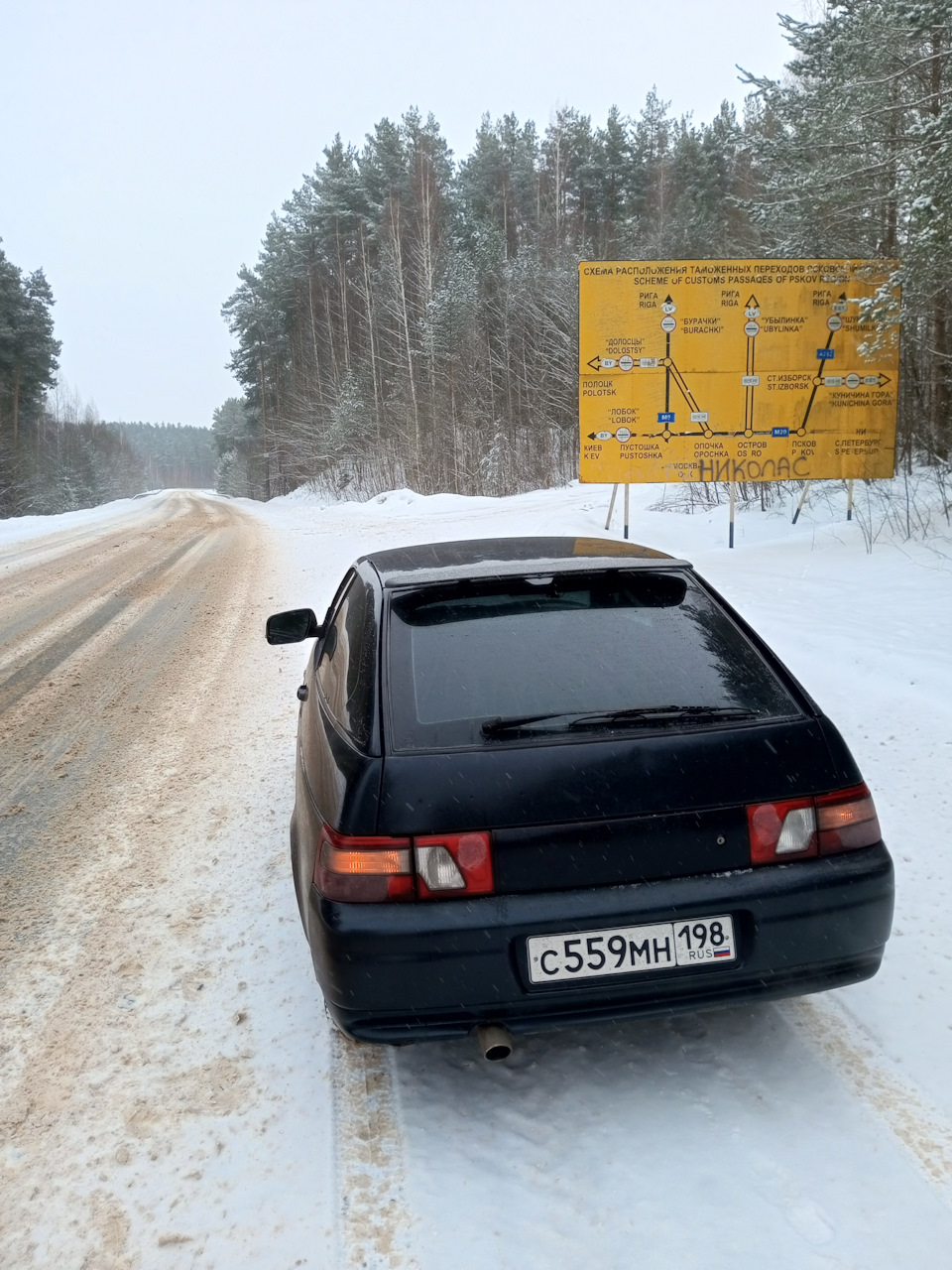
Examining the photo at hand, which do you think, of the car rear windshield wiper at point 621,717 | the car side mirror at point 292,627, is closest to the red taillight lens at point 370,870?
the car rear windshield wiper at point 621,717

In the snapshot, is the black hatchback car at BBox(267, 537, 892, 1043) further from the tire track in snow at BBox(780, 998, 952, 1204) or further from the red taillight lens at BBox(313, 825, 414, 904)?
the tire track in snow at BBox(780, 998, 952, 1204)

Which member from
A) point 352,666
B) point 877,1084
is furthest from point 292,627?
point 877,1084

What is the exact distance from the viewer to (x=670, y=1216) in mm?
2037

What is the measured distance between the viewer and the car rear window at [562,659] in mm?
2443

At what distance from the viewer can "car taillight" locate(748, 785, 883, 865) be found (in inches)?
93.1

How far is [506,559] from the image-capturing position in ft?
10.4

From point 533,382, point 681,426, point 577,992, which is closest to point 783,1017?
point 577,992

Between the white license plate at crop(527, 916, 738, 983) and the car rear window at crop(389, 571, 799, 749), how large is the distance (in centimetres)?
51

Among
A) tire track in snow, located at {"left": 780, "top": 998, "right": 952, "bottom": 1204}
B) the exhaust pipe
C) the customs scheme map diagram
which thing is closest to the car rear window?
the exhaust pipe

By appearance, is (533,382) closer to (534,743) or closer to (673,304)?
(673,304)

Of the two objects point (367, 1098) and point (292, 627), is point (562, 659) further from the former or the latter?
point (292, 627)

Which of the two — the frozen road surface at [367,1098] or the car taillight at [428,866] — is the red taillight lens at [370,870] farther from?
the frozen road surface at [367,1098]

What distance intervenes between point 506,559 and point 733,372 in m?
10.2

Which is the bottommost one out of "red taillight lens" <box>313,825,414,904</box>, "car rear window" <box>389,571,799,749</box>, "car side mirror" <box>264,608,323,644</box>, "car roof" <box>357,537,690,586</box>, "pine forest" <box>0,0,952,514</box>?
"red taillight lens" <box>313,825,414,904</box>
